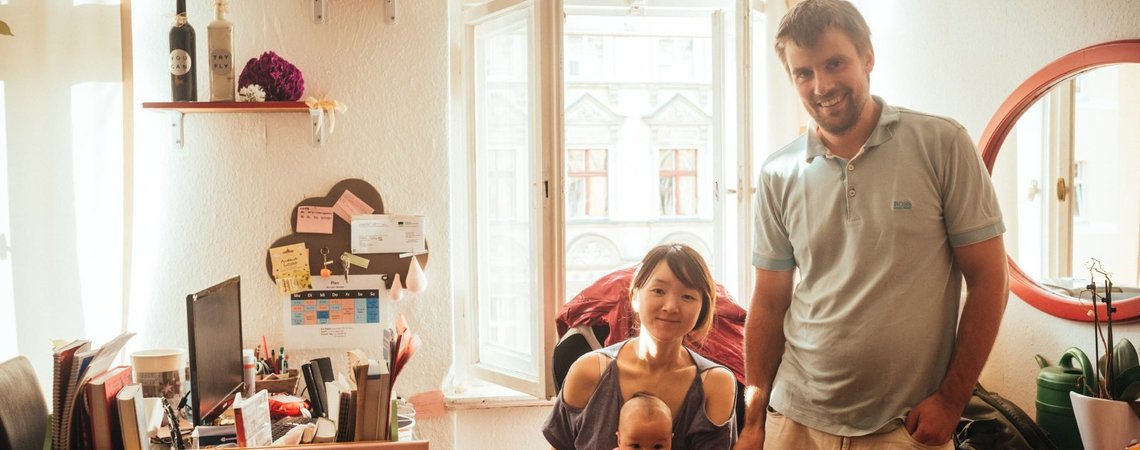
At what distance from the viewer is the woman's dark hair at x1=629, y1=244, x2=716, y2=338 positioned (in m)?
1.64

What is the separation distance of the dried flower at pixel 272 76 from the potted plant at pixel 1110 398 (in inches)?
85.7

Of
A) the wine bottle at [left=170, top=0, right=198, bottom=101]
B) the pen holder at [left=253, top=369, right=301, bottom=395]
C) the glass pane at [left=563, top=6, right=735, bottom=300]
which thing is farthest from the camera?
the glass pane at [left=563, top=6, right=735, bottom=300]

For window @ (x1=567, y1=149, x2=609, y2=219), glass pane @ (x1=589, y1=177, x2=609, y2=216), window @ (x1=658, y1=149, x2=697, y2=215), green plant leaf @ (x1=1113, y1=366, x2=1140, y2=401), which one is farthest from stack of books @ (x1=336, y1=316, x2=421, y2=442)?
window @ (x1=658, y1=149, x2=697, y2=215)

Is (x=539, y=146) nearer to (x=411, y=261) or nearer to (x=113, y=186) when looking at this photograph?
(x=411, y=261)

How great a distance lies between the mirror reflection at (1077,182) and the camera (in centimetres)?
182

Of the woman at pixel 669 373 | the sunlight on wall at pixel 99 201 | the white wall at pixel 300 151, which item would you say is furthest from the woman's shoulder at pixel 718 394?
the sunlight on wall at pixel 99 201

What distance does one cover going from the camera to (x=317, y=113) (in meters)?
2.64

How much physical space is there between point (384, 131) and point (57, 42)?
3.06 ft

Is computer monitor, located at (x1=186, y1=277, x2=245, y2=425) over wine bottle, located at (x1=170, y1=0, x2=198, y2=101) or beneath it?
beneath

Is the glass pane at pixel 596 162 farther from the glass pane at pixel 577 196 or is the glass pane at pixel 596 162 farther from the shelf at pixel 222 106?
the shelf at pixel 222 106

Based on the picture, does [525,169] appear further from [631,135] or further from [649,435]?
[631,135]

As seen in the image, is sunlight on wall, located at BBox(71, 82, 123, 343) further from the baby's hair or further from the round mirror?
the round mirror

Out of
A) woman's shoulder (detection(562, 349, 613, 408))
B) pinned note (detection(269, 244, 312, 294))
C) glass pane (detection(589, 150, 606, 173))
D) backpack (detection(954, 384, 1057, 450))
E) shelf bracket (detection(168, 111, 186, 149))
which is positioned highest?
glass pane (detection(589, 150, 606, 173))

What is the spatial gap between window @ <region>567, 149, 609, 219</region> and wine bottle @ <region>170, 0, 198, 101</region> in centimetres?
1971
